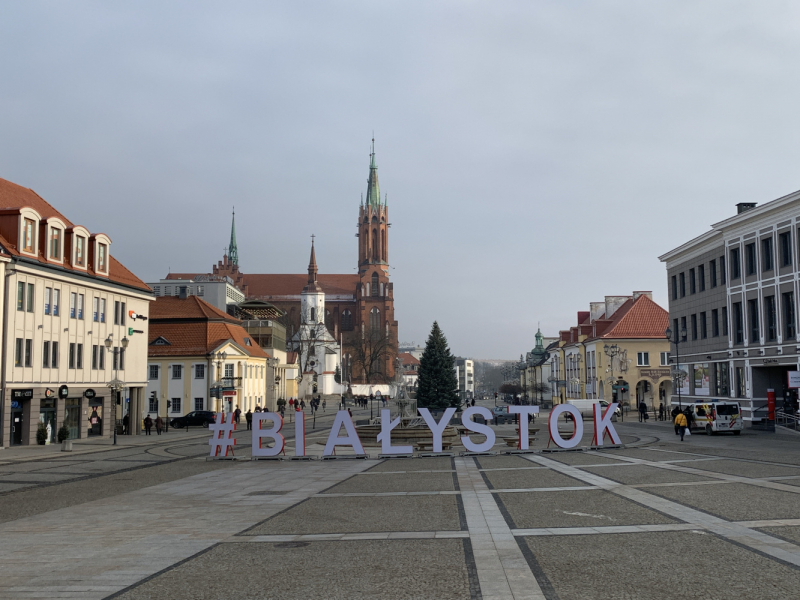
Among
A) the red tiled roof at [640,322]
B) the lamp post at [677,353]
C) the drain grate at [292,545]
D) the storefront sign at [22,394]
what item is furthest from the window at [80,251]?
the red tiled roof at [640,322]

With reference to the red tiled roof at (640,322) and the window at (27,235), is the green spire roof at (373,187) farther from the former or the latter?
the window at (27,235)

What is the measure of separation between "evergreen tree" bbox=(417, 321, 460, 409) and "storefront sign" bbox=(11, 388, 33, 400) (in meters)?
43.6

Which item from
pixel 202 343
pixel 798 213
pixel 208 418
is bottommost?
pixel 208 418

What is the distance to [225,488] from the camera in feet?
61.2

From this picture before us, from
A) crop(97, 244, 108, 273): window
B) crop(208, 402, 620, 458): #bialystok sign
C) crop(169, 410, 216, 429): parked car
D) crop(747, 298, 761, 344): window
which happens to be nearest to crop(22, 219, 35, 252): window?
crop(97, 244, 108, 273): window

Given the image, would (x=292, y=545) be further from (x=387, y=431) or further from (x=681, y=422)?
(x=681, y=422)

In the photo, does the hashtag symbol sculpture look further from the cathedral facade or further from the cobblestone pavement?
the cathedral facade

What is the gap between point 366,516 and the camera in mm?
13547

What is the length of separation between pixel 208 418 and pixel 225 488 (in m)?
38.9

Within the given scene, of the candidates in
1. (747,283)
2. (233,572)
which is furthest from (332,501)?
(747,283)

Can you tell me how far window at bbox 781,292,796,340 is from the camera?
41156 millimetres

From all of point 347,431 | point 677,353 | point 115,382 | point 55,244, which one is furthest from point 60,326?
point 677,353

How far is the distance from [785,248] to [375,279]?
12579 centimetres

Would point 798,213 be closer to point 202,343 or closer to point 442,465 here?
point 442,465
